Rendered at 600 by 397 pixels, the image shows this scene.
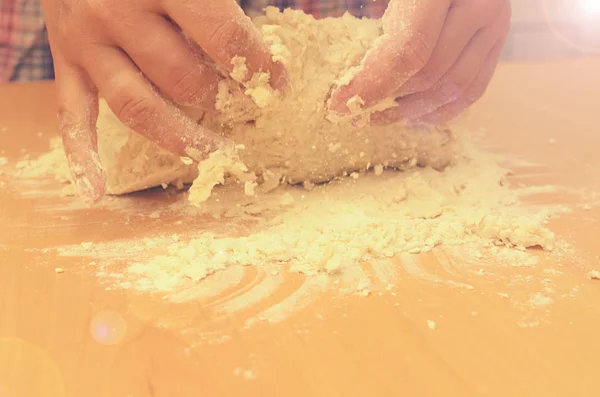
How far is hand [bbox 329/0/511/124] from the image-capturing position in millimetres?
776

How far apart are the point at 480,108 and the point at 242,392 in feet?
3.69

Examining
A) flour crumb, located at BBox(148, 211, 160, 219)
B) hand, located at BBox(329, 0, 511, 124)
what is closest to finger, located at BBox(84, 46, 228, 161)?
flour crumb, located at BBox(148, 211, 160, 219)

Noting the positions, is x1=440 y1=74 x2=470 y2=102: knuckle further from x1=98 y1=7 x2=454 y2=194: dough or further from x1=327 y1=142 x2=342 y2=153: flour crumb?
x1=327 y1=142 x2=342 y2=153: flour crumb

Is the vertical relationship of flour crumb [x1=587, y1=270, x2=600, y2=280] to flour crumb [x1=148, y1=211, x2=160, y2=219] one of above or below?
above

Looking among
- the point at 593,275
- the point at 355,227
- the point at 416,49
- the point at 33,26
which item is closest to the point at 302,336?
the point at 355,227

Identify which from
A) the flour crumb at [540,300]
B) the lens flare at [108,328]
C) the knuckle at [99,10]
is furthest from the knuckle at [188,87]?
the flour crumb at [540,300]

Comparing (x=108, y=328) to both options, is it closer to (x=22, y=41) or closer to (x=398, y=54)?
(x=398, y=54)

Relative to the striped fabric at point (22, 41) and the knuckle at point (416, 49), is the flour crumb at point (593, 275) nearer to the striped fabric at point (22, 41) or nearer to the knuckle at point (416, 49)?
the knuckle at point (416, 49)

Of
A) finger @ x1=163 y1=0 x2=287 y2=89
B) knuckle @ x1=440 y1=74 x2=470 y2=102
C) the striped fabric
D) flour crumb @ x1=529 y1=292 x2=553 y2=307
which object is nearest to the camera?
flour crumb @ x1=529 y1=292 x2=553 y2=307

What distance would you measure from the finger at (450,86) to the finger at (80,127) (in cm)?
43

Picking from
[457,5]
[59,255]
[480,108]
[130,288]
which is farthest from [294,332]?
[480,108]

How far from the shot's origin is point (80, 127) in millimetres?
799

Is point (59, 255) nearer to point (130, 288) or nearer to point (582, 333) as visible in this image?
point (130, 288)

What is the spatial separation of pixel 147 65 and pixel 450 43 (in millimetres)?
456
